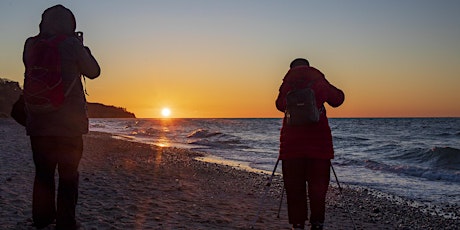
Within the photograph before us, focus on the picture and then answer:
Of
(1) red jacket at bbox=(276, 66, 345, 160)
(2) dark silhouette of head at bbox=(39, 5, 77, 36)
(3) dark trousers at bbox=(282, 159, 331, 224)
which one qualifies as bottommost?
(3) dark trousers at bbox=(282, 159, 331, 224)

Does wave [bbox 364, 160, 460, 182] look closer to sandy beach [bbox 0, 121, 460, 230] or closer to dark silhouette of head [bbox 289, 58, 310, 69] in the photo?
sandy beach [bbox 0, 121, 460, 230]

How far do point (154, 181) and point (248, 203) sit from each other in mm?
2674

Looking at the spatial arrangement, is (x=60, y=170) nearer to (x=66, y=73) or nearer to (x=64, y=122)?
(x=64, y=122)

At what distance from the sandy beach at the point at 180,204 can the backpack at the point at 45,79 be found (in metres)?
1.62

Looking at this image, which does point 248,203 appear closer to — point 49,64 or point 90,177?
point 90,177

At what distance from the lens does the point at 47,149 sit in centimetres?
411

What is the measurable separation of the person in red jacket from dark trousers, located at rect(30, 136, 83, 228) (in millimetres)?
2275

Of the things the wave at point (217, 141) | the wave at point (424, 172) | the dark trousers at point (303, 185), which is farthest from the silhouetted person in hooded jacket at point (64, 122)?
the wave at point (217, 141)

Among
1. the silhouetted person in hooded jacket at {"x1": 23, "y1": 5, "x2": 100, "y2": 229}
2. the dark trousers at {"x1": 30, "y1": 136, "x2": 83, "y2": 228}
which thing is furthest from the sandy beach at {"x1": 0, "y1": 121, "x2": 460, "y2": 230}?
the silhouetted person in hooded jacket at {"x1": 23, "y1": 5, "x2": 100, "y2": 229}

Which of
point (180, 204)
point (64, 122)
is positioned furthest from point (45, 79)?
point (180, 204)

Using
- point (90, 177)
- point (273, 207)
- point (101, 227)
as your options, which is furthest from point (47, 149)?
point (90, 177)

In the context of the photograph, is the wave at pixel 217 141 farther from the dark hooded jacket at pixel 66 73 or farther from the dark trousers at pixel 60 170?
the dark hooded jacket at pixel 66 73

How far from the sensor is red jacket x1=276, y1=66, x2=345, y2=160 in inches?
172

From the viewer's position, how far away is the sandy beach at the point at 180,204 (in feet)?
18.6
